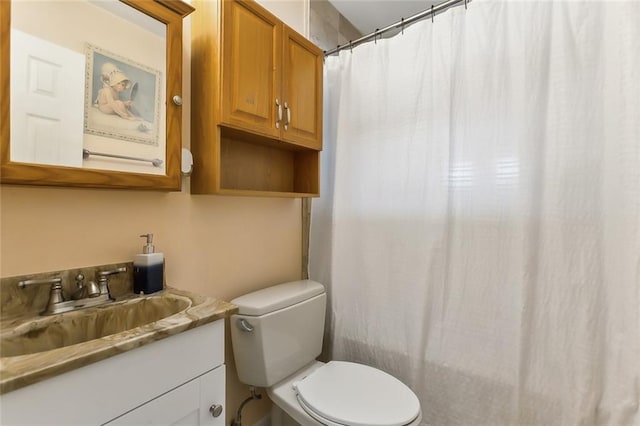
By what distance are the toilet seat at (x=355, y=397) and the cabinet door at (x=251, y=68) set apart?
104cm

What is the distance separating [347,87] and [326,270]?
1.00 meters

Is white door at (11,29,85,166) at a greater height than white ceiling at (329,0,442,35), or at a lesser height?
lesser

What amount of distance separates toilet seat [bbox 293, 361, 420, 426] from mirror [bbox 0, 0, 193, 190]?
36.4 inches

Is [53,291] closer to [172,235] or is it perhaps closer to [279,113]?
[172,235]

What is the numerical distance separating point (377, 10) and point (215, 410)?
219 centimetres

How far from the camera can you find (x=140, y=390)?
674 mm

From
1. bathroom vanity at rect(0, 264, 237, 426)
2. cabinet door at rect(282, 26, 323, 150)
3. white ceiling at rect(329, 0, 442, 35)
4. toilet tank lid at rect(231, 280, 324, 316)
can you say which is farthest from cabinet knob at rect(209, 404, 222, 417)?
white ceiling at rect(329, 0, 442, 35)

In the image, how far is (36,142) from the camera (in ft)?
2.49

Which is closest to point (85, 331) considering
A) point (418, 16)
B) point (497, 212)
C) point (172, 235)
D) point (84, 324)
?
point (84, 324)

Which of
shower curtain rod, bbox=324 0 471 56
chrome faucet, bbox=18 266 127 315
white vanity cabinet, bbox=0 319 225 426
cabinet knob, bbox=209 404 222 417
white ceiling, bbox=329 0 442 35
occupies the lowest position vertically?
cabinet knob, bbox=209 404 222 417

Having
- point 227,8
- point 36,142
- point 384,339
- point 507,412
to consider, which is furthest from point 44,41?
point 507,412

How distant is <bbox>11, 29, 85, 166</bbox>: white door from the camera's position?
0.73 m

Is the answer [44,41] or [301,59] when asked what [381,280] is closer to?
[301,59]

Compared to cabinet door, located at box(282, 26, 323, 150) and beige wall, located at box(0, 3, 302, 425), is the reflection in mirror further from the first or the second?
cabinet door, located at box(282, 26, 323, 150)
